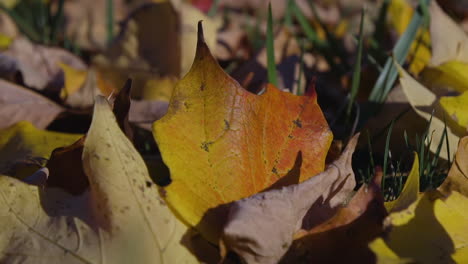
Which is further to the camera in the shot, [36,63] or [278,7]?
[278,7]

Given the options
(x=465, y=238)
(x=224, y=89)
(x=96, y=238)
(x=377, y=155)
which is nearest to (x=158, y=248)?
(x=96, y=238)

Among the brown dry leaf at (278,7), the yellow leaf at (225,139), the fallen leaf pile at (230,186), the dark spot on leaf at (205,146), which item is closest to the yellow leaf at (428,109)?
the fallen leaf pile at (230,186)

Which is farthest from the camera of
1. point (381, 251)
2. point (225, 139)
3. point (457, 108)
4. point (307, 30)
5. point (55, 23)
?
point (55, 23)

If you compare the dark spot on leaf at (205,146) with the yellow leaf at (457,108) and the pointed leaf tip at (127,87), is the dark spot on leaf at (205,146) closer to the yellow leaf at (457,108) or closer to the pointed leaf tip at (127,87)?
the pointed leaf tip at (127,87)

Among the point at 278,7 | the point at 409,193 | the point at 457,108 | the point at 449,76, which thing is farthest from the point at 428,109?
the point at 278,7

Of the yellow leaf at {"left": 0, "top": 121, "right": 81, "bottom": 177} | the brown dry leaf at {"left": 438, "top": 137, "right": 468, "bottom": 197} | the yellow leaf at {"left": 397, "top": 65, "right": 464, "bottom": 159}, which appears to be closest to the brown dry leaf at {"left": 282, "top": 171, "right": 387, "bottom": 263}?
the brown dry leaf at {"left": 438, "top": 137, "right": 468, "bottom": 197}

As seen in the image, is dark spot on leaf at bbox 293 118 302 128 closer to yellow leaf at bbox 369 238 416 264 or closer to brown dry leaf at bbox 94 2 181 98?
yellow leaf at bbox 369 238 416 264

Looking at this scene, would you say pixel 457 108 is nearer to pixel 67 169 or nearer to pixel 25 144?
pixel 67 169
